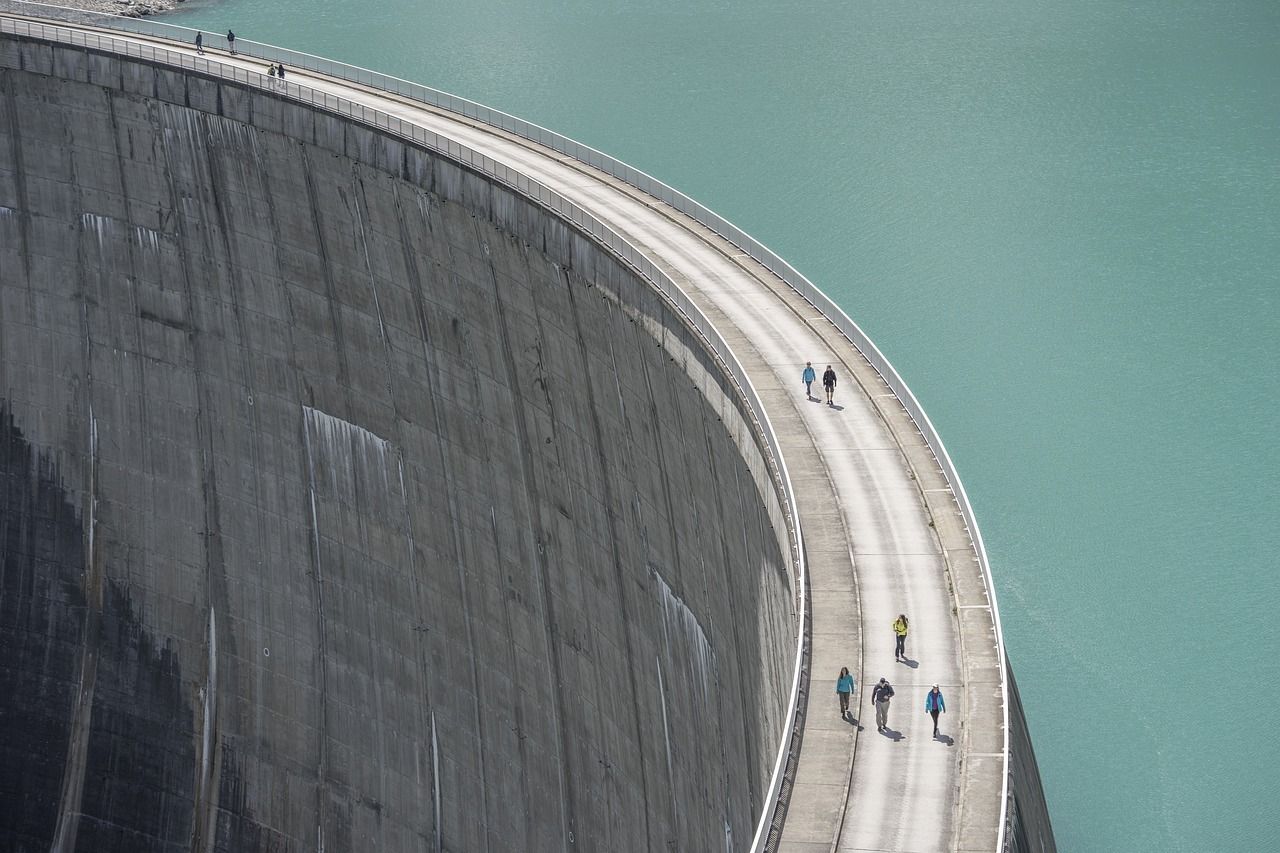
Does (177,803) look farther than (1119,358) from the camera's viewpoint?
No

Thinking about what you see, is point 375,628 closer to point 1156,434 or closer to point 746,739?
point 746,739

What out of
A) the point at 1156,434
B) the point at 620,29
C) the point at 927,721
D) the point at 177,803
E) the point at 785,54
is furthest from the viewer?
the point at 620,29

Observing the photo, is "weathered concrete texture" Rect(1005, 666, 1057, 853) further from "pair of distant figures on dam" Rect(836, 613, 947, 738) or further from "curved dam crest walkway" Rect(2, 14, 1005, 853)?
"pair of distant figures on dam" Rect(836, 613, 947, 738)

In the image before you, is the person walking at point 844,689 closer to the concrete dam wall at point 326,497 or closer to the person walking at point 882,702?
the person walking at point 882,702

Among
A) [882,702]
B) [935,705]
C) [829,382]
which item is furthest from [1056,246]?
[935,705]

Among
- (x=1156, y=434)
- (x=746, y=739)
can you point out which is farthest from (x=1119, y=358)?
(x=746, y=739)

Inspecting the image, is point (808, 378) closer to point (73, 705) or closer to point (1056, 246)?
point (73, 705)
